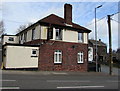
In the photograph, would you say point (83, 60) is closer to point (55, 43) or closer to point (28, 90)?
point (55, 43)

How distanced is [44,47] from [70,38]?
178 inches

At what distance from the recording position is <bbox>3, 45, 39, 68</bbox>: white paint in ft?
66.0

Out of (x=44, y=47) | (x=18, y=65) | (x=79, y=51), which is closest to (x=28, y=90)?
(x=18, y=65)

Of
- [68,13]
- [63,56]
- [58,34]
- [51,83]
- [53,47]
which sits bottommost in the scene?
[51,83]

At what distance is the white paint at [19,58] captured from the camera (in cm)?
2012

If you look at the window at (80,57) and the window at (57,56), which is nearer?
the window at (57,56)

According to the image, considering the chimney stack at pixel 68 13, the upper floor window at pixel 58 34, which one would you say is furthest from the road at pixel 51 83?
the chimney stack at pixel 68 13

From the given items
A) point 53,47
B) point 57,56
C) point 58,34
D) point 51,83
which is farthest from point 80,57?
point 51,83

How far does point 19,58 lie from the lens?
67.6 feet

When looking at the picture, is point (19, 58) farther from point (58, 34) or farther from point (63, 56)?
point (58, 34)

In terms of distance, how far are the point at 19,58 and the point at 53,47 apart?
15.6 feet

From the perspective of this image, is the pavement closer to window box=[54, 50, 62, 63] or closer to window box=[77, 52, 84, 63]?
window box=[54, 50, 62, 63]

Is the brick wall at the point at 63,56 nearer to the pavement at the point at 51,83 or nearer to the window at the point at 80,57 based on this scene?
the window at the point at 80,57

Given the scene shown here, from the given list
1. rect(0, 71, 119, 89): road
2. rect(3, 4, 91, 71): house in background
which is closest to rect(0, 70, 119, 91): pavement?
rect(0, 71, 119, 89): road
